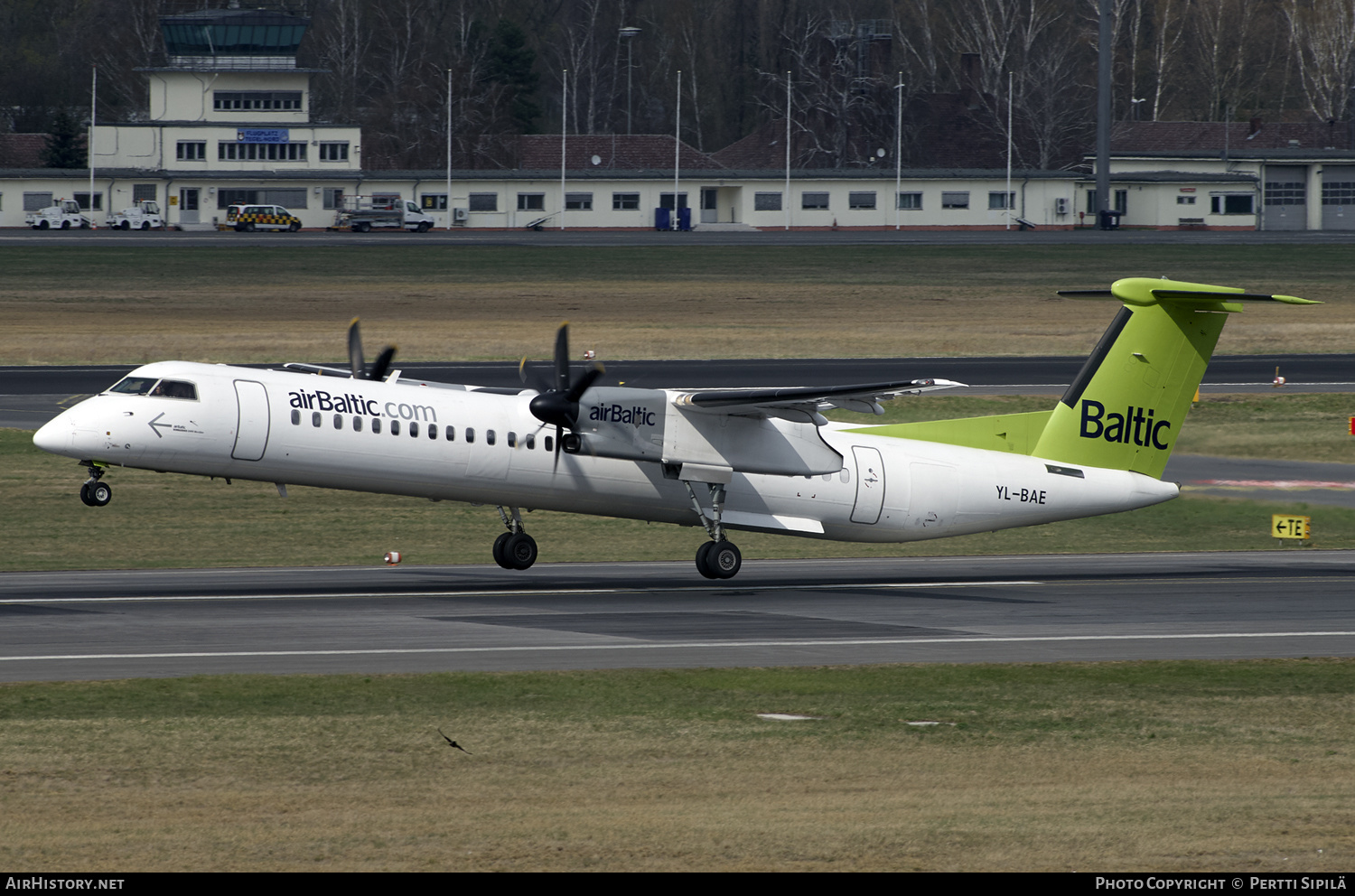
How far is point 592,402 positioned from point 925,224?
360ft

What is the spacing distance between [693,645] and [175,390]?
997 cm

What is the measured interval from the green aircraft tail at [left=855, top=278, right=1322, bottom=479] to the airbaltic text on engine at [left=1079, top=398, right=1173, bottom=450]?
0.02 m

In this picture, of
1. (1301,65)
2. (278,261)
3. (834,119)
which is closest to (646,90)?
(834,119)

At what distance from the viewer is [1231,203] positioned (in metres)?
129

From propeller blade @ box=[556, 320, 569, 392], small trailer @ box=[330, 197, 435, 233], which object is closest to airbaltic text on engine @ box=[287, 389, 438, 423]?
propeller blade @ box=[556, 320, 569, 392]

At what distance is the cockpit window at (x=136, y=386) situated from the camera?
2566 cm

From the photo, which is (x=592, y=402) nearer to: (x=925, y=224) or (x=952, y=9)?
(x=925, y=224)

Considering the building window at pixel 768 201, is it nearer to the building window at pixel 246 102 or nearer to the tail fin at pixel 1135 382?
the building window at pixel 246 102

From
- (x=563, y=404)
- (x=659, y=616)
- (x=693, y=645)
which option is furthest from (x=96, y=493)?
(x=693, y=645)

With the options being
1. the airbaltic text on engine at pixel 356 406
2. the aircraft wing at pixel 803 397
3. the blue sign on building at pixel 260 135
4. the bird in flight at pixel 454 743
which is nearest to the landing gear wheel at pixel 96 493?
the airbaltic text on engine at pixel 356 406

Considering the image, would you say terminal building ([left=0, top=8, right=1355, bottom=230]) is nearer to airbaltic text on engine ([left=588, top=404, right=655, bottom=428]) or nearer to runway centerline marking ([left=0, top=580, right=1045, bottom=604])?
runway centerline marking ([left=0, top=580, right=1045, bottom=604])

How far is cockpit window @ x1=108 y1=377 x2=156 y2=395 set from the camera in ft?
84.2

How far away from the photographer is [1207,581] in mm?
28906

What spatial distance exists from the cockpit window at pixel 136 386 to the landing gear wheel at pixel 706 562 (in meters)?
10.0
